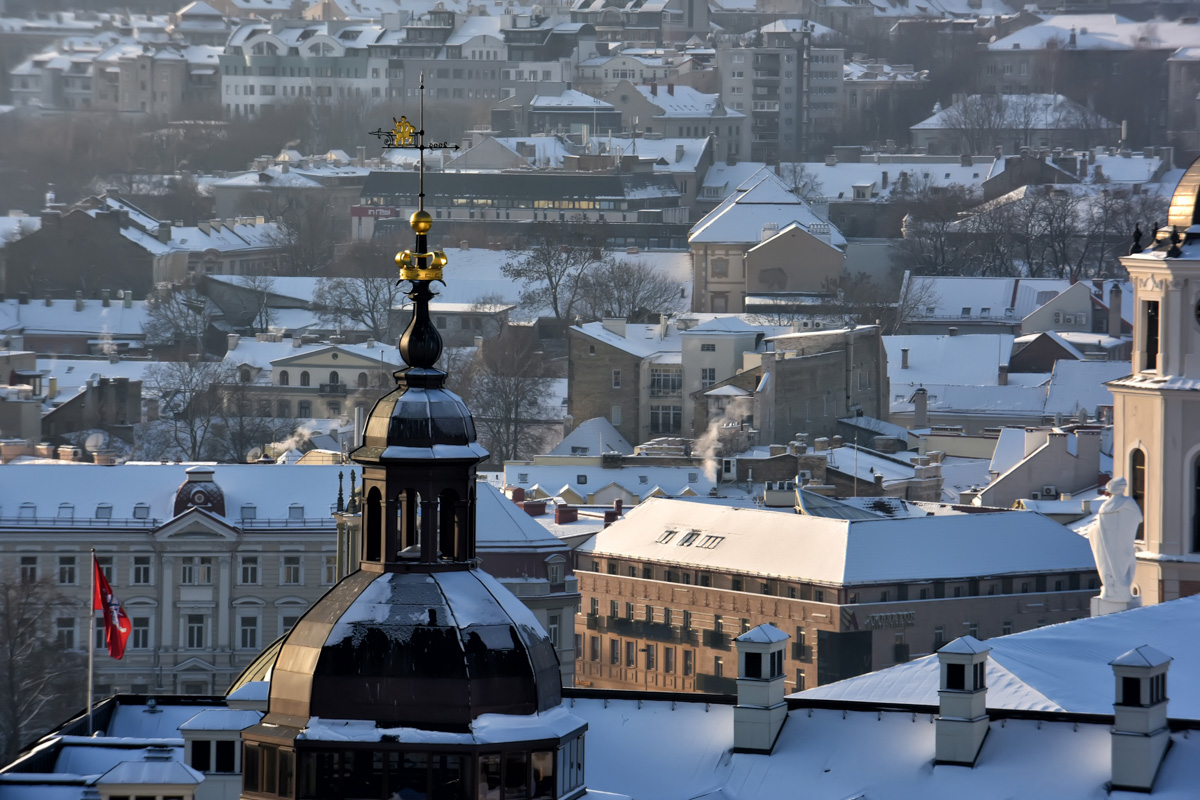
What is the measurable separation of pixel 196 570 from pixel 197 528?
1.87 feet

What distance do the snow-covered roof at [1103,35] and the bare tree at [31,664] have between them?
132 metres

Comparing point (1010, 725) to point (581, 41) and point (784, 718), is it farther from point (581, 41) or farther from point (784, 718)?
point (581, 41)

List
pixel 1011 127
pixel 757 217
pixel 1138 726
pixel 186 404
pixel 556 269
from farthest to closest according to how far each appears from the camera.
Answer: pixel 1011 127 < pixel 757 217 < pixel 556 269 < pixel 186 404 < pixel 1138 726

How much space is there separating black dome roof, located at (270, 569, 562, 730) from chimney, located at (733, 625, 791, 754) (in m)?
7.63

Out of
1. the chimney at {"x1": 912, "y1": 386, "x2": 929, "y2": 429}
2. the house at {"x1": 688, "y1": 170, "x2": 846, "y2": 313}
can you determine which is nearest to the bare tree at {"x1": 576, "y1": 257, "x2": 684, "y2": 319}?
the house at {"x1": 688, "y1": 170, "x2": 846, "y2": 313}

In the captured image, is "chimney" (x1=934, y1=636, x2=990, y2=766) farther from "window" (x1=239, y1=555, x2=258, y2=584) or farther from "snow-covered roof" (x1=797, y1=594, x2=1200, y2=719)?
"window" (x1=239, y1=555, x2=258, y2=584)

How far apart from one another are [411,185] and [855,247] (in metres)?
24.2

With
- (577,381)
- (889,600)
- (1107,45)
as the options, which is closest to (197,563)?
(889,600)

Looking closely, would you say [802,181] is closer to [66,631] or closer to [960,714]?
[66,631]

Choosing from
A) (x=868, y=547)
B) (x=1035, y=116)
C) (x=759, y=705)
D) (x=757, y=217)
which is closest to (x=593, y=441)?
(x=868, y=547)

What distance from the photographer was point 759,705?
23578 millimetres

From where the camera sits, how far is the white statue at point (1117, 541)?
97.8 feet

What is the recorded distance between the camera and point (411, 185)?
13975 cm

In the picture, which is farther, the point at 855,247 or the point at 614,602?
the point at 855,247
